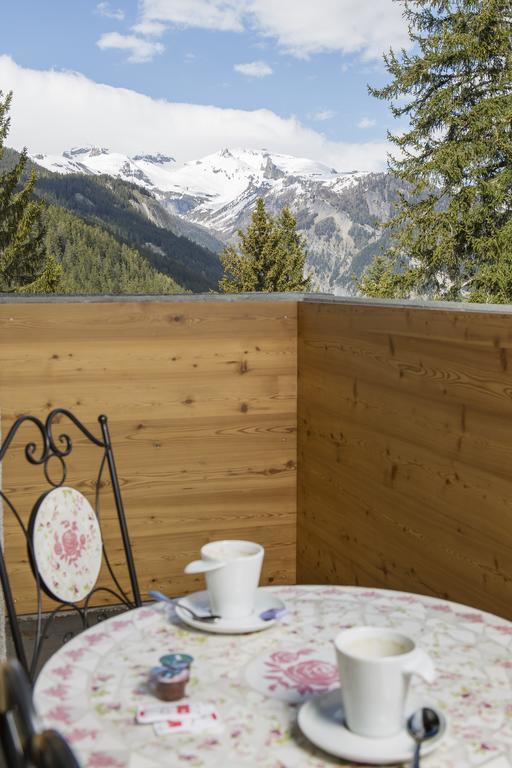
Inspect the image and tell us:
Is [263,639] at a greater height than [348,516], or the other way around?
[263,639]

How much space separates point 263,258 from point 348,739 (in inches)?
1393

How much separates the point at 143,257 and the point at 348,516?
51050 mm

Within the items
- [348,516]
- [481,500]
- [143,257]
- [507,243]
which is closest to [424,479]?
[481,500]

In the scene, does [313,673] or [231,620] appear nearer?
[313,673]

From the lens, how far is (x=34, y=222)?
25.3 m

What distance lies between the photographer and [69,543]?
5.47ft

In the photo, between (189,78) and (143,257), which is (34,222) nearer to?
(143,257)

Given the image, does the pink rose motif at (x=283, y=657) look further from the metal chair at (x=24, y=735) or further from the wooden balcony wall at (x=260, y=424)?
the wooden balcony wall at (x=260, y=424)

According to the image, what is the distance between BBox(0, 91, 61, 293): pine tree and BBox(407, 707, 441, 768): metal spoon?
2464 cm

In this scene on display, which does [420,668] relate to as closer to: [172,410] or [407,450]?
[407,450]

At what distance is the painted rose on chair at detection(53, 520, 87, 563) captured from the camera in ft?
5.41

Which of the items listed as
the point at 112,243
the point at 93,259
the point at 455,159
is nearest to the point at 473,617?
the point at 455,159

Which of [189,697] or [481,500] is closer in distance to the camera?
[189,697]

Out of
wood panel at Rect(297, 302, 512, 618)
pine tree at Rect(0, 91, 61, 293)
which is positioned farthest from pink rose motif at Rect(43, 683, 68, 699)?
pine tree at Rect(0, 91, 61, 293)
